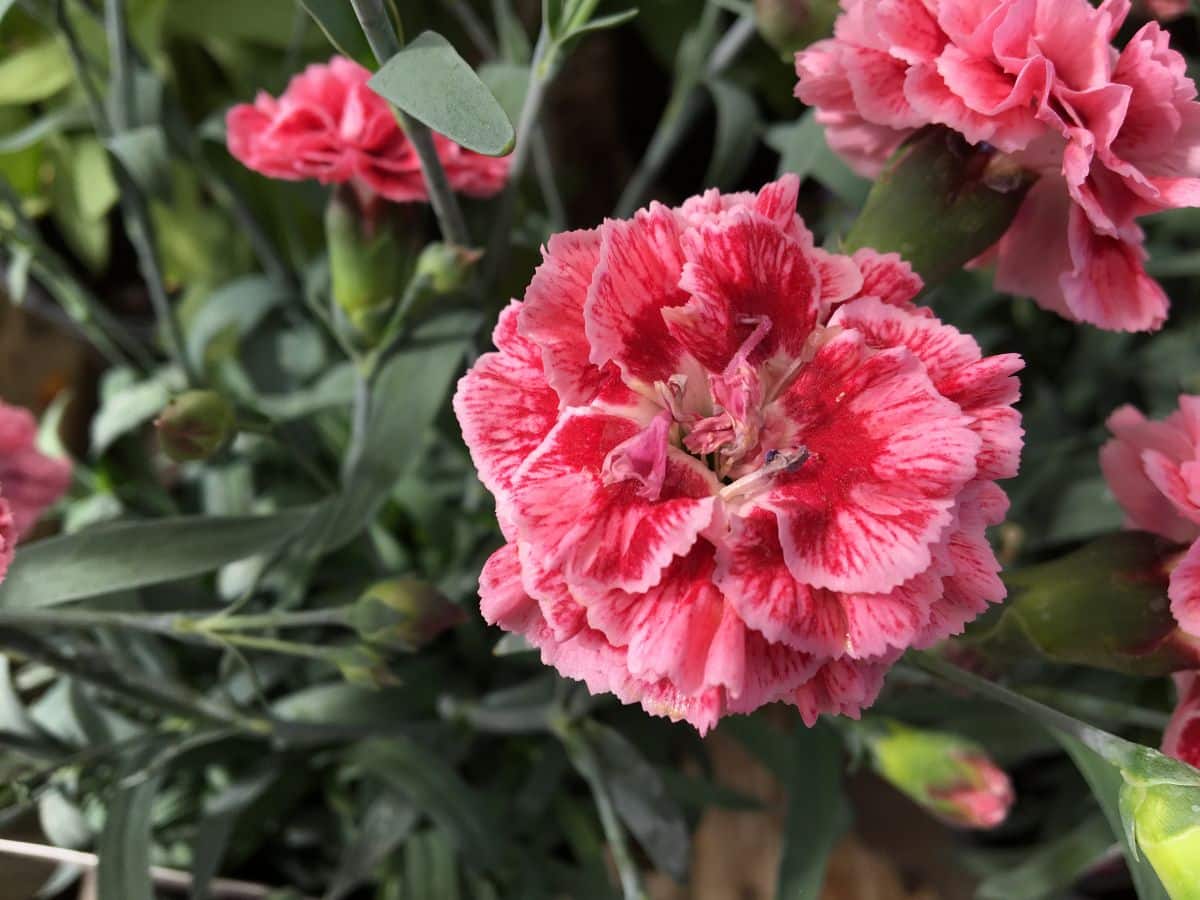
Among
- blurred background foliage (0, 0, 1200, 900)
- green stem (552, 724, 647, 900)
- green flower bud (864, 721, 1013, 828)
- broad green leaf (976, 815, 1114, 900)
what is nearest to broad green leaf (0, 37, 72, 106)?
blurred background foliage (0, 0, 1200, 900)

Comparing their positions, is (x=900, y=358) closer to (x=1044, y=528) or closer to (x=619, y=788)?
(x=619, y=788)

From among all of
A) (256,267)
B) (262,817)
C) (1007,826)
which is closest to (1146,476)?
(1007,826)

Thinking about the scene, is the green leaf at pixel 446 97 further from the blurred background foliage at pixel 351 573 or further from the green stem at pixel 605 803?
the green stem at pixel 605 803

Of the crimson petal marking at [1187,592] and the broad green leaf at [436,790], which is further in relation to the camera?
the broad green leaf at [436,790]

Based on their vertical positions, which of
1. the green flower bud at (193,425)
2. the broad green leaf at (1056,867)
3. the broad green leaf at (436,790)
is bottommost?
the broad green leaf at (1056,867)

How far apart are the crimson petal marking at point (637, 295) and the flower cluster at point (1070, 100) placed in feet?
0.38

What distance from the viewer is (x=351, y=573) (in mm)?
668

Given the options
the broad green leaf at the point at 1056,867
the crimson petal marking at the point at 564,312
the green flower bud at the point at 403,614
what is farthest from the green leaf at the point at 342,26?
the broad green leaf at the point at 1056,867

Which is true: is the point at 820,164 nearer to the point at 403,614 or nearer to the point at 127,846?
the point at 403,614

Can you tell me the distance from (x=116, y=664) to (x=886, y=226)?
17.3 inches

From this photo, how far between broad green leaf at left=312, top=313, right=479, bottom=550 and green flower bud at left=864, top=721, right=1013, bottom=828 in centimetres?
28

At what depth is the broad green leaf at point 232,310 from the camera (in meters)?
0.66

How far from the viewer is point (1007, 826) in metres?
0.73

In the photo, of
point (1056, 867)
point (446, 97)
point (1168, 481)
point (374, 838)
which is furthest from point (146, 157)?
point (1056, 867)
